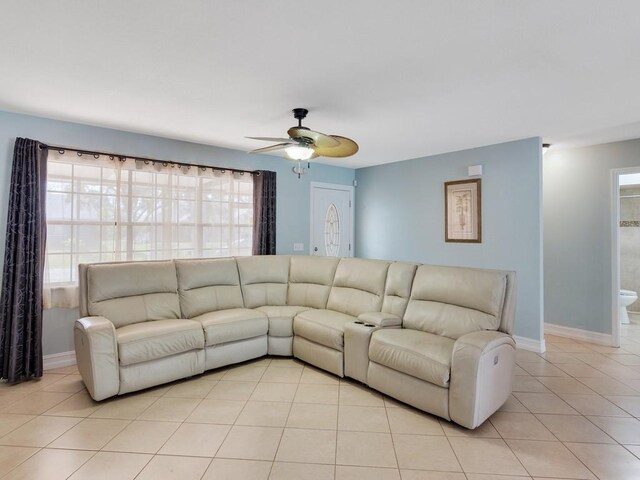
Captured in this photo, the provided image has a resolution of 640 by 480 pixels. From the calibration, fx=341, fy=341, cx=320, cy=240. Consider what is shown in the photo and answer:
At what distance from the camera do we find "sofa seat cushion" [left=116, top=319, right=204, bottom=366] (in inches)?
109

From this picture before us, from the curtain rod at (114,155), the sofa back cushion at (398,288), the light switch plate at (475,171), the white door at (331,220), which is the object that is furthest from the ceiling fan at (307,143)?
the white door at (331,220)

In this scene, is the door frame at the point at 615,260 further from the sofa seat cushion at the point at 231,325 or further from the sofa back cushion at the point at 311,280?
the sofa seat cushion at the point at 231,325

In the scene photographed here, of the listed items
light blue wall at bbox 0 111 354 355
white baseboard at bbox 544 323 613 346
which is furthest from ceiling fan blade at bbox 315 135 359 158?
white baseboard at bbox 544 323 613 346

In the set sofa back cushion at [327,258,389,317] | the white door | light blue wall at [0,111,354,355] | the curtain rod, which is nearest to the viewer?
light blue wall at [0,111,354,355]

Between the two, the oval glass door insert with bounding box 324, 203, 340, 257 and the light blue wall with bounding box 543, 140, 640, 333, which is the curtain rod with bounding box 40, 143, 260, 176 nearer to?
the oval glass door insert with bounding box 324, 203, 340, 257

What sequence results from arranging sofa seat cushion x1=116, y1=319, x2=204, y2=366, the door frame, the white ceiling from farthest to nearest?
the door frame → sofa seat cushion x1=116, y1=319, x2=204, y2=366 → the white ceiling

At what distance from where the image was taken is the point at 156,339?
2.89m

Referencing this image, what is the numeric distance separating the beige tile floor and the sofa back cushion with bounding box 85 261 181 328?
69cm

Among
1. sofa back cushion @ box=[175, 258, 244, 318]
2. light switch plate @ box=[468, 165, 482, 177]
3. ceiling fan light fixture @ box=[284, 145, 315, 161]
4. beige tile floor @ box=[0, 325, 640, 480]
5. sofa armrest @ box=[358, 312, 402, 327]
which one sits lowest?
beige tile floor @ box=[0, 325, 640, 480]

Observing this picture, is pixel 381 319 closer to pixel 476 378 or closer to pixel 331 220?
pixel 476 378

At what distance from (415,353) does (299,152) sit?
182cm

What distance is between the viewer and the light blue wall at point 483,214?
3.89m

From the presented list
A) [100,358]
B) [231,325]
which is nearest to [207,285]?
[231,325]

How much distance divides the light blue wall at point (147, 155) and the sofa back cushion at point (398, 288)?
2.11 metres
